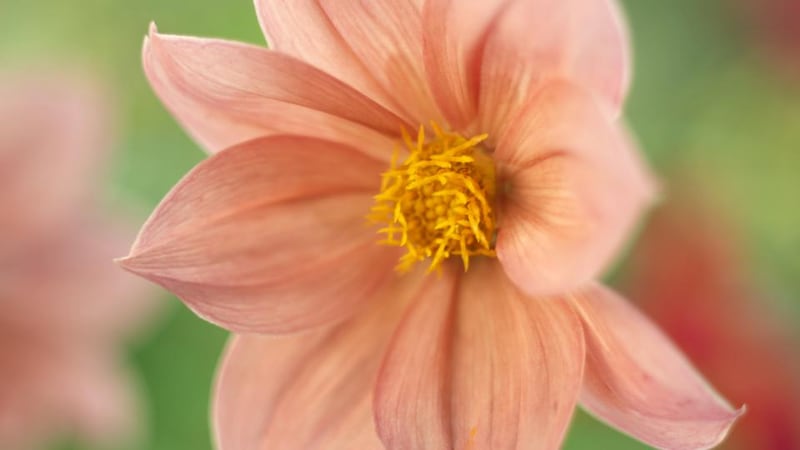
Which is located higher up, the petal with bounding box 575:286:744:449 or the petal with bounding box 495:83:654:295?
the petal with bounding box 495:83:654:295

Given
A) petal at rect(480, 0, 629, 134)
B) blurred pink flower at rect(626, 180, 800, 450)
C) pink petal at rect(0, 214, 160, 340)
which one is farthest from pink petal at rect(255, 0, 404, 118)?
pink petal at rect(0, 214, 160, 340)

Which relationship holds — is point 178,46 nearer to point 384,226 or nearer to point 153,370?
point 384,226

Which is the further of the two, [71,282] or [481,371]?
[71,282]

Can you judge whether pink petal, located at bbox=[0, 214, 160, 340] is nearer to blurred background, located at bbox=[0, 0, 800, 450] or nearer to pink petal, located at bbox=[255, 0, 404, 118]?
blurred background, located at bbox=[0, 0, 800, 450]

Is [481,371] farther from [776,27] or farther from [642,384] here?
[776,27]

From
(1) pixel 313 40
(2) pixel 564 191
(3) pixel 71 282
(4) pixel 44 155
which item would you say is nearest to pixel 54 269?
(3) pixel 71 282
